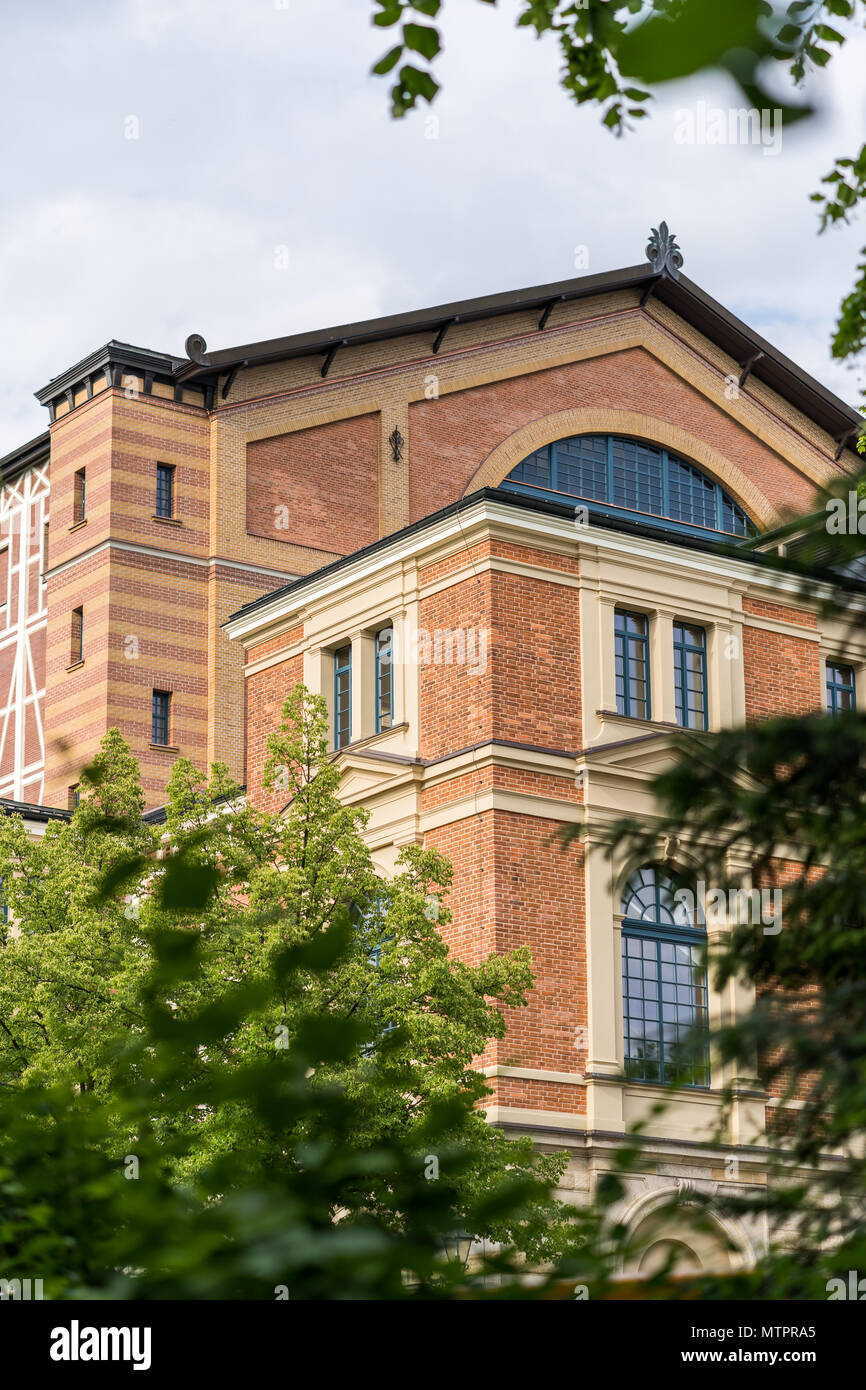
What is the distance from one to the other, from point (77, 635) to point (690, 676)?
16.8 meters

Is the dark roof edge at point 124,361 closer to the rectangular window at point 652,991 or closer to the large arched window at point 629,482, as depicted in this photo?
the large arched window at point 629,482

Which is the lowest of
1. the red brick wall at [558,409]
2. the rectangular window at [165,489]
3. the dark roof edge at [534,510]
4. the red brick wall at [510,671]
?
the red brick wall at [510,671]

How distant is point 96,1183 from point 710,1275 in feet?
5.43

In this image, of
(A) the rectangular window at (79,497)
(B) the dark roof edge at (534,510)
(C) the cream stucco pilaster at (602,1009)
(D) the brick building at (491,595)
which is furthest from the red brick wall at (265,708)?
(A) the rectangular window at (79,497)

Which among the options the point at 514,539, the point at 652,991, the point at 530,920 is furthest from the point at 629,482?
the point at 530,920

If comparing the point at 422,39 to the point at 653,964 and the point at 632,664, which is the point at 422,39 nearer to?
the point at 653,964

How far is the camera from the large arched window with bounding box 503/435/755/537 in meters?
43.7

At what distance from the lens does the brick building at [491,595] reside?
24.9 m

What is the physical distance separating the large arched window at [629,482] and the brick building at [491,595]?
8cm

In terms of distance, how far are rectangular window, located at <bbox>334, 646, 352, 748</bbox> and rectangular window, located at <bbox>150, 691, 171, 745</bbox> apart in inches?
343

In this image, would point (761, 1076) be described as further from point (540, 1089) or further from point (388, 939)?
point (540, 1089)

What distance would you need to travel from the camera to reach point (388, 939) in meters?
19.3
